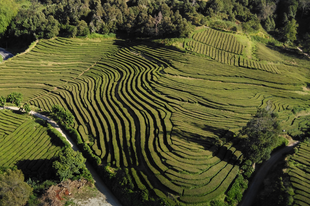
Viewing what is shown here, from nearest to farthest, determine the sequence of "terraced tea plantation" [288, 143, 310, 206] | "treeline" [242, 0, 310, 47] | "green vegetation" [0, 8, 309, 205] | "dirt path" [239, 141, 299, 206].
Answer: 1. "terraced tea plantation" [288, 143, 310, 206]
2. "dirt path" [239, 141, 299, 206]
3. "green vegetation" [0, 8, 309, 205]
4. "treeline" [242, 0, 310, 47]

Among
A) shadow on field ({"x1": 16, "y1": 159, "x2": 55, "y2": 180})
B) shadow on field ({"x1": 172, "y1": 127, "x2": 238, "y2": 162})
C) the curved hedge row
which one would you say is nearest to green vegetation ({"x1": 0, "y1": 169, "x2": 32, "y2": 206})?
shadow on field ({"x1": 16, "y1": 159, "x2": 55, "y2": 180})

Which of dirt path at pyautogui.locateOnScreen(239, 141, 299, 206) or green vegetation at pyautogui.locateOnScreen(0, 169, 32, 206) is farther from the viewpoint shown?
dirt path at pyautogui.locateOnScreen(239, 141, 299, 206)

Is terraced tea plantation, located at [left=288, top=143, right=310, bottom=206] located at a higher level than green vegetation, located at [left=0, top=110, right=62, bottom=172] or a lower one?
higher

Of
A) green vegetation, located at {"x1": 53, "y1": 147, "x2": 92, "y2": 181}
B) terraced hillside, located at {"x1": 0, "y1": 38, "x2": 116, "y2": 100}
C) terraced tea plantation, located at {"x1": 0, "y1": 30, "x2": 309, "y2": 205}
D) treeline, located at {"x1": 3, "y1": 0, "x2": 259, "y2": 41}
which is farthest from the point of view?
treeline, located at {"x1": 3, "y1": 0, "x2": 259, "y2": 41}

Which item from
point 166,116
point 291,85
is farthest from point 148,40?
point 291,85

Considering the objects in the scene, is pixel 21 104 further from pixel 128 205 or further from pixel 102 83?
pixel 128 205

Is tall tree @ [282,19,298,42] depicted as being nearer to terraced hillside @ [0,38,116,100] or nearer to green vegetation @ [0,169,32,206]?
terraced hillside @ [0,38,116,100]

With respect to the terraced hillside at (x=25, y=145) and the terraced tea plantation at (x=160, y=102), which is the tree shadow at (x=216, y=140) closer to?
the terraced tea plantation at (x=160, y=102)
